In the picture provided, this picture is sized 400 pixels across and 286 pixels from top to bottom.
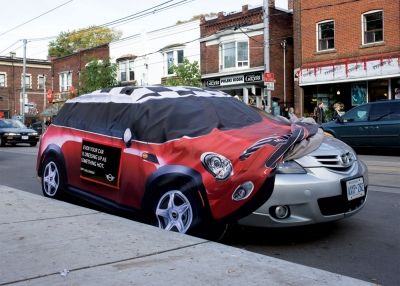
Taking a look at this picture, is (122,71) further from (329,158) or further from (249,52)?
(329,158)

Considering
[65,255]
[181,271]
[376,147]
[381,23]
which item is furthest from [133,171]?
[381,23]

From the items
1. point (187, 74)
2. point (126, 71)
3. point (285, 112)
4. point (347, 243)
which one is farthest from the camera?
point (126, 71)

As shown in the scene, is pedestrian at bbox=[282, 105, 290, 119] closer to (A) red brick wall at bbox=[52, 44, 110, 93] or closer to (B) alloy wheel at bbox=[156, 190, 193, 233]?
(A) red brick wall at bbox=[52, 44, 110, 93]

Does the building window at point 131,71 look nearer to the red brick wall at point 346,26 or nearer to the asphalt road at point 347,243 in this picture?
the red brick wall at point 346,26

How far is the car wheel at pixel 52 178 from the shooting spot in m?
7.11

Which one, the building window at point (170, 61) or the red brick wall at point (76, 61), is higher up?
the red brick wall at point (76, 61)

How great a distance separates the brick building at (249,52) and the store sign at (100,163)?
2244 centimetres

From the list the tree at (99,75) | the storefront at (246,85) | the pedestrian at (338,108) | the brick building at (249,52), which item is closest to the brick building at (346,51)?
the pedestrian at (338,108)

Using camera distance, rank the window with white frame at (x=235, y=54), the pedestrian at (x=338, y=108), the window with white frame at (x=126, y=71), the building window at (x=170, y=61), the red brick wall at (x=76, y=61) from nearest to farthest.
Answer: the pedestrian at (x=338, y=108) < the window with white frame at (x=235, y=54) < the building window at (x=170, y=61) < the window with white frame at (x=126, y=71) < the red brick wall at (x=76, y=61)

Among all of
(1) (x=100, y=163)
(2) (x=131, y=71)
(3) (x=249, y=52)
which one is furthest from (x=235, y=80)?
(1) (x=100, y=163)

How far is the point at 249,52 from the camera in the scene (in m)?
28.9

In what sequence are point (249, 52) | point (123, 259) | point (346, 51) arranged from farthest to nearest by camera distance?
point (249, 52)
point (346, 51)
point (123, 259)

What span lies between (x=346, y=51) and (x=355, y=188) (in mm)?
20190

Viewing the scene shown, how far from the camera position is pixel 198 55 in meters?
32.3
